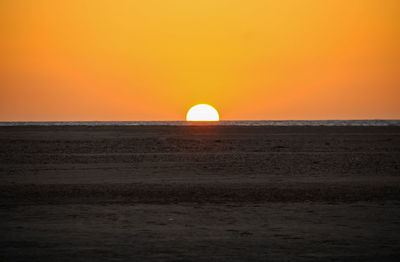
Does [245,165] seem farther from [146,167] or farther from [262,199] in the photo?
[262,199]

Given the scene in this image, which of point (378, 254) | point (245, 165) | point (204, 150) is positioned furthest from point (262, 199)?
point (204, 150)

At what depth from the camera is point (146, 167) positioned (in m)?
25.1

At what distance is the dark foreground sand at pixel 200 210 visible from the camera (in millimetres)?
10141

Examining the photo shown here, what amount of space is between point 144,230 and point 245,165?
1406cm

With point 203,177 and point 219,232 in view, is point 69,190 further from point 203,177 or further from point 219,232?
point 219,232

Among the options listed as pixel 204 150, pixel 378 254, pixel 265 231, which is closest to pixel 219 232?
pixel 265 231

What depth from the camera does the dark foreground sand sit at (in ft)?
33.3

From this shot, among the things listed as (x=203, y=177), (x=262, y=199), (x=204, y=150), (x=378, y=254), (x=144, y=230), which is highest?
(x=204, y=150)

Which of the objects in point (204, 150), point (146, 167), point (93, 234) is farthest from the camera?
point (204, 150)

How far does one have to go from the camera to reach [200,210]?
14.3m

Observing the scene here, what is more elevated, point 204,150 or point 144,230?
point 204,150

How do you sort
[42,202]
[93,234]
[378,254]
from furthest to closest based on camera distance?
Answer: [42,202], [93,234], [378,254]

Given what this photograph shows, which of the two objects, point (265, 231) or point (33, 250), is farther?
point (265, 231)

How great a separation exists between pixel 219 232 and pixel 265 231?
33.5 inches
